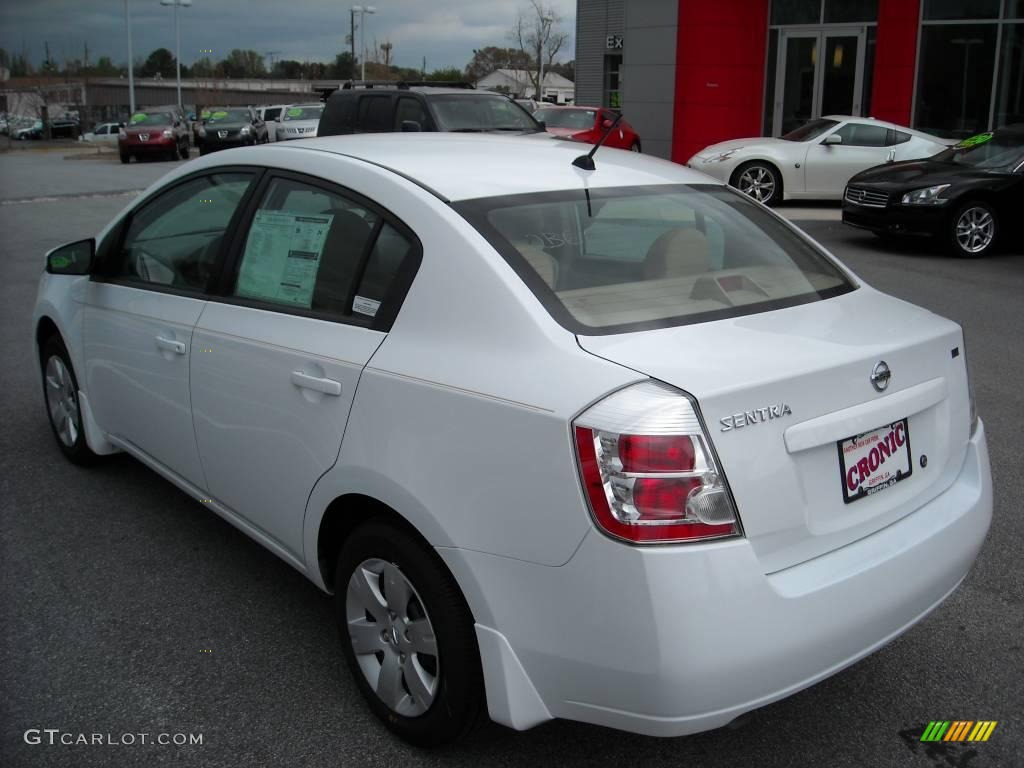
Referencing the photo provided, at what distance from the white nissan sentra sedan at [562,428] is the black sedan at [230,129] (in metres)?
28.1

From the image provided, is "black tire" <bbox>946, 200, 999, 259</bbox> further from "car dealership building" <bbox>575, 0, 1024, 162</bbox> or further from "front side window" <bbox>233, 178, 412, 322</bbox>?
"front side window" <bbox>233, 178, 412, 322</bbox>

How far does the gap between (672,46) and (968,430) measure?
21516mm

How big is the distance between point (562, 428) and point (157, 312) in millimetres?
2199

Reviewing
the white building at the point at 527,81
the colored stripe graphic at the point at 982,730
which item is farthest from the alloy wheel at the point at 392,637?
the white building at the point at 527,81

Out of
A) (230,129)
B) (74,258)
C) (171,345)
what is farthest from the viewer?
(230,129)

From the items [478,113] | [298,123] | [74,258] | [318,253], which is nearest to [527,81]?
[298,123]

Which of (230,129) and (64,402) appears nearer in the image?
(64,402)

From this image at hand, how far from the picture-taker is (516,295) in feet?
8.48

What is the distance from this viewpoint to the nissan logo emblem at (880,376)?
8.41 feet

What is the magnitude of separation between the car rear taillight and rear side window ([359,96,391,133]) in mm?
12561

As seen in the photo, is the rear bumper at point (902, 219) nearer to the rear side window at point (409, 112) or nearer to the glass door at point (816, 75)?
the rear side window at point (409, 112)

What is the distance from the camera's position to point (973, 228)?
11836mm

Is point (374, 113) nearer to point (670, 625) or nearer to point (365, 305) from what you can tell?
point (365, 305)

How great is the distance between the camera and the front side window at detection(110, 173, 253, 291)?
147 inches
